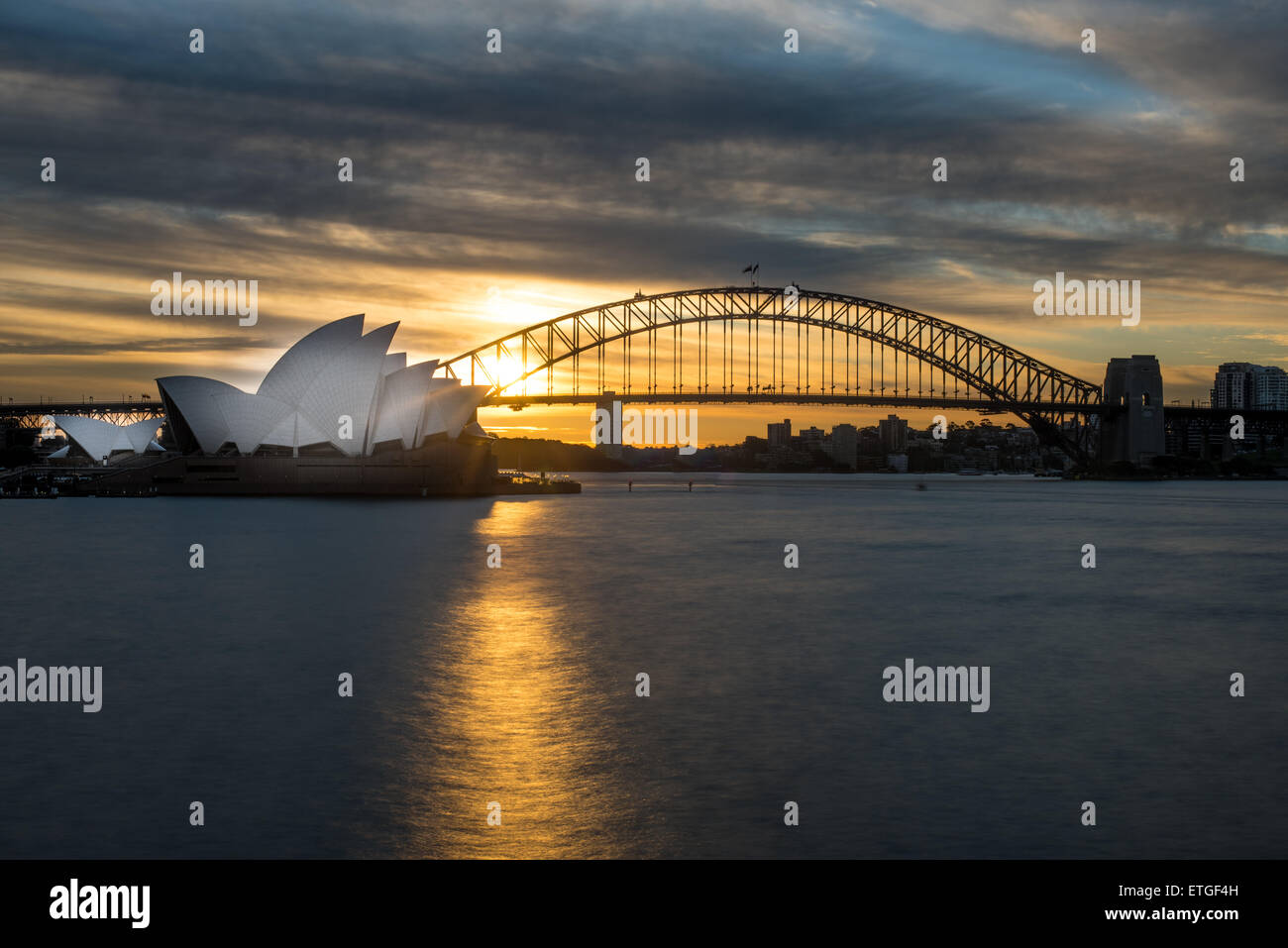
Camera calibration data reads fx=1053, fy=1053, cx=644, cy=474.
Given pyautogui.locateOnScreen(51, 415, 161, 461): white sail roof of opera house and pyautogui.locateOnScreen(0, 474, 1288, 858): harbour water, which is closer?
pyautogui.locateOnScreen(0, 474, 1288, 858): harbour water

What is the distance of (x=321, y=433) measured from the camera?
70.4m

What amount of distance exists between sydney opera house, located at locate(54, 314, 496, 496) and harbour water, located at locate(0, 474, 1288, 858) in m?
41.3

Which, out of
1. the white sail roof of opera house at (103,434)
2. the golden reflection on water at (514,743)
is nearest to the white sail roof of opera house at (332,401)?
the white sail roof of opera house at (103,434)

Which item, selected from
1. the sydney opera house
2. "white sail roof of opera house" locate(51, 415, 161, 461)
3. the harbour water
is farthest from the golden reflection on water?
"white sail roof of opera house" locate(51, 415, 161, 461)

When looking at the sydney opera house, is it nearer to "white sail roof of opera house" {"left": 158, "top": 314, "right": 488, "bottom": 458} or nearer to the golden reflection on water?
"white sail roof of opera house" {"left": 158, "top": 314, "right": 488, "bottom": 458}

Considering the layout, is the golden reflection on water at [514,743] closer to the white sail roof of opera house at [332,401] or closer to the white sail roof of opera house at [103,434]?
the white sail roof of opera house at [332,401]

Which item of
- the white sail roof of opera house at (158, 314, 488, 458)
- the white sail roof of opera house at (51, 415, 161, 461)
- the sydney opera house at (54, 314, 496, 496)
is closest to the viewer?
the white sail roof of opera house at (158, 314, 488, 458)

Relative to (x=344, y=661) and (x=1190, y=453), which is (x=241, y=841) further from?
(x=1190, y=453)

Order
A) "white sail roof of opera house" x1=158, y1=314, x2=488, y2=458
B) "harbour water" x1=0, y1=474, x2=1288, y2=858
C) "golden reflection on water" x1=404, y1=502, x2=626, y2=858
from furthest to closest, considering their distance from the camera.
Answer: "white sail roof of opera house" x1=158, y1=314, x2=488, y2=458 → "harbour water" x1=0, y1=474, x2=1288, y2=858 → "golden reflection on water" x1=404, y1=502, x2=626, y2=858

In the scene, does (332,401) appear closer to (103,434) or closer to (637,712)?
(103,434)

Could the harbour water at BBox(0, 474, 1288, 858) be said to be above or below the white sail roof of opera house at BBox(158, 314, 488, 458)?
below

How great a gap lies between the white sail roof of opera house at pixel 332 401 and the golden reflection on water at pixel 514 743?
50.5 meters

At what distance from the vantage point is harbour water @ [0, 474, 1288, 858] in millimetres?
7180
